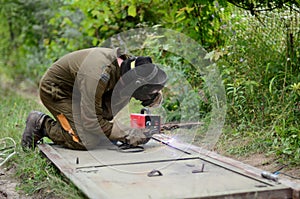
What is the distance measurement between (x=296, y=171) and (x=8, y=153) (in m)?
2.73

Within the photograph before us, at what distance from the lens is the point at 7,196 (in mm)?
4098

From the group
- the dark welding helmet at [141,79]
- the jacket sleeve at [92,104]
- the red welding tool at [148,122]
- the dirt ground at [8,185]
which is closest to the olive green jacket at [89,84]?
the jacket sleeve at [92,104]

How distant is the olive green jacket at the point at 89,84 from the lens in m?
4.45

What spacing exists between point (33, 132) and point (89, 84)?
38.5 inches

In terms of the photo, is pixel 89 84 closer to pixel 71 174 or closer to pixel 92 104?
pixel 92 104

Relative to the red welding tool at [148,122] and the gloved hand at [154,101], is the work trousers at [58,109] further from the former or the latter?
the gloved hand at [154,101]

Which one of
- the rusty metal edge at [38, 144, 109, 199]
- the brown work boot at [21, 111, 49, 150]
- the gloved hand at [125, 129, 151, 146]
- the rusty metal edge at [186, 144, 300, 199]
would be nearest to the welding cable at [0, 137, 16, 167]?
the brown work boot at [21, 111, 49, 150]

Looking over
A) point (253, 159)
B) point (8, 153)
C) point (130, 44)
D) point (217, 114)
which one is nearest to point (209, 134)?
point (217, 114)

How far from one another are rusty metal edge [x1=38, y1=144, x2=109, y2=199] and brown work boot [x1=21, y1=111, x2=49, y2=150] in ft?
0.65

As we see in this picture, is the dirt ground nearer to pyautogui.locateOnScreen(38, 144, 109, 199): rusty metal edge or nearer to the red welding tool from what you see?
pyautogui.locateOnScreen(38, 144, 109, 199): rusty metal edge

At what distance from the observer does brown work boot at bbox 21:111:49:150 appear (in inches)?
199

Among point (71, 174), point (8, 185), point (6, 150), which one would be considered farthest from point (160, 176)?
point (6, 150)

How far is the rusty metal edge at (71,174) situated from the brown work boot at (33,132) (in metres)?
0.20

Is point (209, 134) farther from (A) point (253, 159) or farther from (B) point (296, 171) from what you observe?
(B) point (296, 171)
